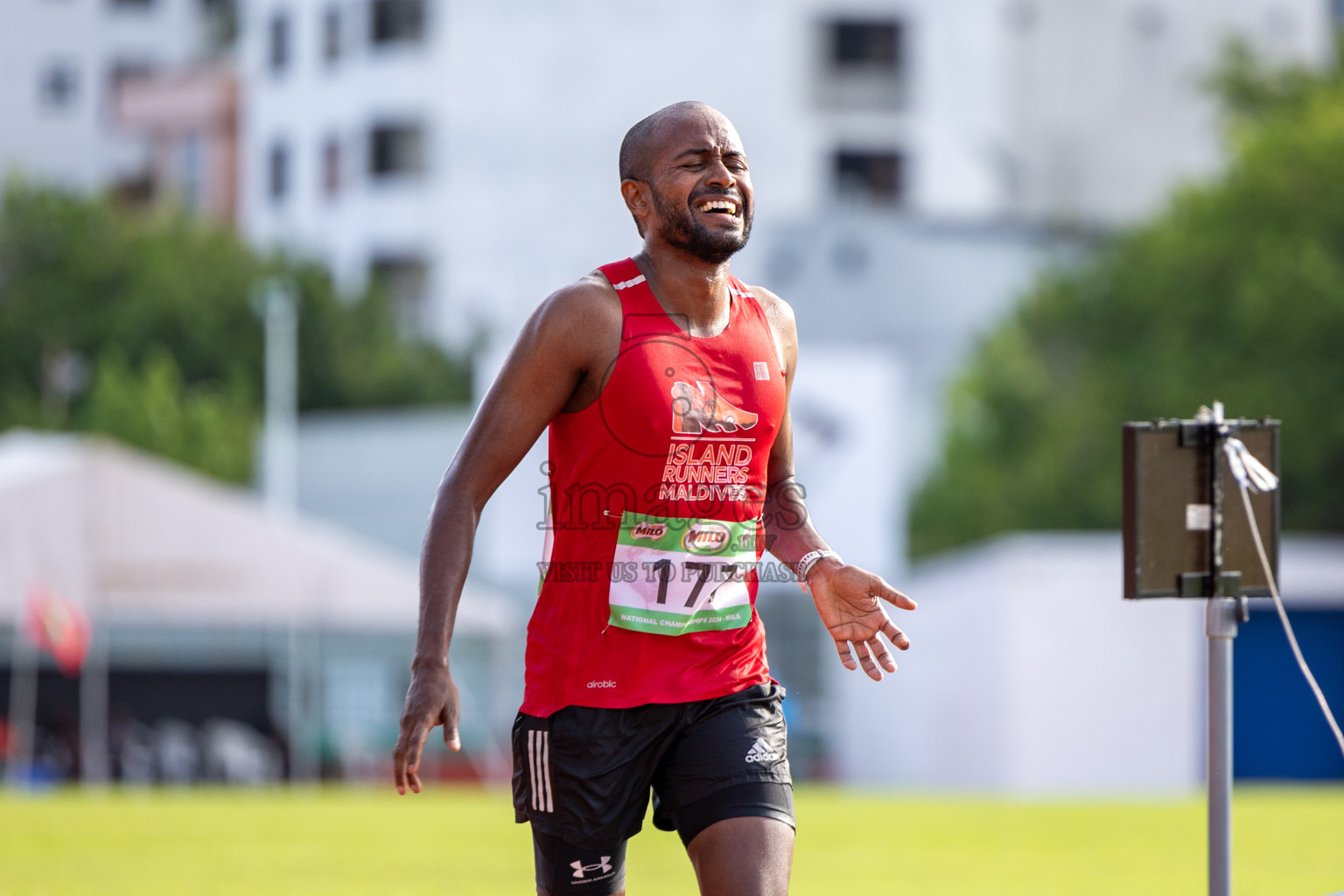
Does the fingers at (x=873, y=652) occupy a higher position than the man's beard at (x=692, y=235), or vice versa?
the man's beard at (x=692, y=235)

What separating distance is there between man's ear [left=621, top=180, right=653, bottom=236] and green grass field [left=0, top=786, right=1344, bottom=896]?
22.3 ft

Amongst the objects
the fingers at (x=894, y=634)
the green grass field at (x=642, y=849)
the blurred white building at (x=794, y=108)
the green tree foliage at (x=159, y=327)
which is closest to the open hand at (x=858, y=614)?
the fingers at (x=894, y=634)

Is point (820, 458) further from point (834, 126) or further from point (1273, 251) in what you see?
point (834, 126)

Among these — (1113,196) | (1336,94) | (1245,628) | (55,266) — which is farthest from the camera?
(1113,196)

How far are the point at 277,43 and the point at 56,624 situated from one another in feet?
129

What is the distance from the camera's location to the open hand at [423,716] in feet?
12.3

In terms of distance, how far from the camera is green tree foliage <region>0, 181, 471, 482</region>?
146 feet

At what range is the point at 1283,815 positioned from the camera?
15.6 meters

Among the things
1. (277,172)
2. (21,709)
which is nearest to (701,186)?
(21,709)

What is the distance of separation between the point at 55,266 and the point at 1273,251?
26876 mm

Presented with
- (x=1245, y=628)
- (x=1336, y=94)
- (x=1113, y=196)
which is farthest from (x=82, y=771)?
(x=1113, y=196)

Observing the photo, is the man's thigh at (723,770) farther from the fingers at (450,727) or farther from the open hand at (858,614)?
the fingers at (450,727)

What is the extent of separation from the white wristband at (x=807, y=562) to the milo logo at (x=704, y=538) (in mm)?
282

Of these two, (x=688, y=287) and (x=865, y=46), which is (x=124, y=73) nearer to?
(x=865, y=46)
